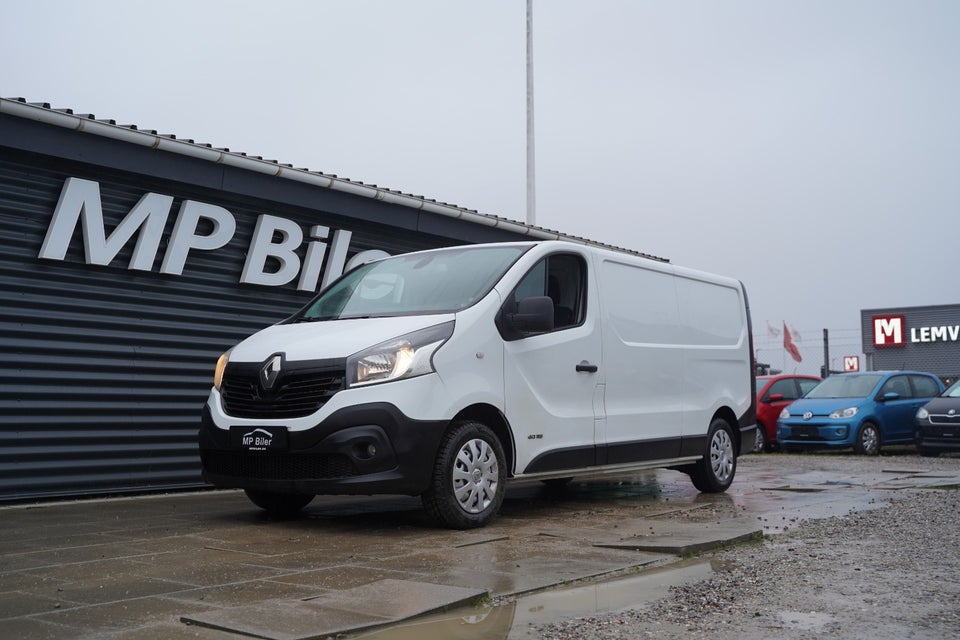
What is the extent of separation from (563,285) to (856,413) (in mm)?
10029

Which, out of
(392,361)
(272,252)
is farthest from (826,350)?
(392,361)

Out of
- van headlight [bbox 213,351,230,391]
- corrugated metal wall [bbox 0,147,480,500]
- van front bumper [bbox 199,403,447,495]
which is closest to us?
van front bumper [bbox 199,403,447,495]

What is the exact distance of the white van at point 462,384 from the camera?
6.60 m

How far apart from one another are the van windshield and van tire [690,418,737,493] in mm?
3170

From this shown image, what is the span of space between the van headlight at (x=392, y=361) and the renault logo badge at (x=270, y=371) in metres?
0.56

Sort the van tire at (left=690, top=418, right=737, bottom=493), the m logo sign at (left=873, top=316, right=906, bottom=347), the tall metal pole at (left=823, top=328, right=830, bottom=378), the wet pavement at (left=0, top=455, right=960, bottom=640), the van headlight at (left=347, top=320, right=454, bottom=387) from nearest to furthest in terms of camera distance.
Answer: the wet pavement at (left=0, top=455, right=960, bottom=640) → the van headlight at (left=347, top=320, right=454, bottom=387) → the van tire at (left=690, top=418, right=737, bottom=493) → the tall metal pole at (left=823, top=328, right=830, bottom=378) → the m logo sign at (left=873, top=316, right=906, bottom=347)

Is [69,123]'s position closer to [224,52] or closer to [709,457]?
[709,457]

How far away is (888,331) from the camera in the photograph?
37094 millimetres

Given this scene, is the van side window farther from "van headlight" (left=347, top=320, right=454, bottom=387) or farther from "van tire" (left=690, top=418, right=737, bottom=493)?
"van tire" (left=690, top=418, right=737, bottom=493)

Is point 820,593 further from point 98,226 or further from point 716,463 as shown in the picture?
point 98,226

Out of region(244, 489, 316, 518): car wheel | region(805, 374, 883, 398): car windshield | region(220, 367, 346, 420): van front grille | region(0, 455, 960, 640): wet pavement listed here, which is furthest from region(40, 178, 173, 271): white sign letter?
region(805, 374, 883, 398): car windshield

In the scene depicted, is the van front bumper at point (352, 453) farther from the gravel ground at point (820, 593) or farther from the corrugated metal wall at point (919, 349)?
the corrugated metal wall at point (919, 349)

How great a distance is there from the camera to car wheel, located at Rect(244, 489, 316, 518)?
768 centimetres

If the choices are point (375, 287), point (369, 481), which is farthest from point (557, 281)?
point (369, 481)
